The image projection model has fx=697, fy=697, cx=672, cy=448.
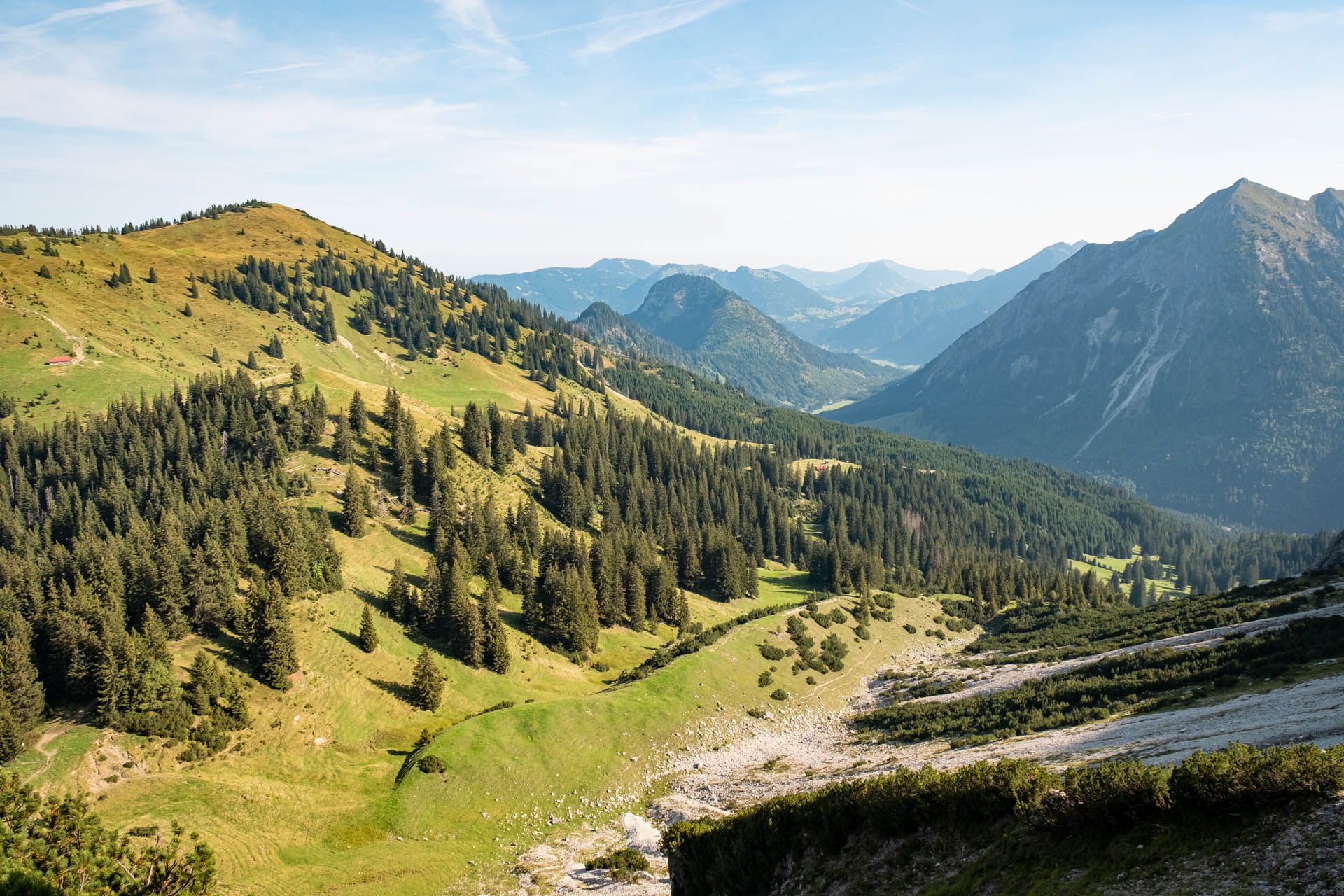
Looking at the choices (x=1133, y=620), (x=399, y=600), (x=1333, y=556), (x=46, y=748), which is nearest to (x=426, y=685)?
(x=399, y=600)

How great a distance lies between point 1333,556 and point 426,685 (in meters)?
121

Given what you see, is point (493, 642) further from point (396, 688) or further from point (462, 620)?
point (396, 688)

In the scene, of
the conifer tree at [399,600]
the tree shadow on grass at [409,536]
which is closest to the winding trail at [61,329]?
the tree shadow on grass at [409,536]

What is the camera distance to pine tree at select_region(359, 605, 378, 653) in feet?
260

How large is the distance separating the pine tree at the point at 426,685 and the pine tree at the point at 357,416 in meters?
64.7

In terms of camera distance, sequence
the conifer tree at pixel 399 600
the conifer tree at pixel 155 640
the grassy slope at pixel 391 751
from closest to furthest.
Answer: the grassy slope at pixel 391 751 < the conifer tree at pixel 155 640 < the conifer tree at pixel 399 600

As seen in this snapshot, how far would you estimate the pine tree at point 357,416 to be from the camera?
127125 millimetres

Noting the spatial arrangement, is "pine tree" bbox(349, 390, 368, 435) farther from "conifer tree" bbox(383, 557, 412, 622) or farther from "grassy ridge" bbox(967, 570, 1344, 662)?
"grassy ridge" bbox(967, 570, 1344, 662)

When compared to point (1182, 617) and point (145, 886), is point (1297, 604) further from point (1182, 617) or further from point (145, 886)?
point (145, 886)

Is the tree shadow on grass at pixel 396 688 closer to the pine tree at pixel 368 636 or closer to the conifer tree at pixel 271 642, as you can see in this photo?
the pine tree at pixel 368 636

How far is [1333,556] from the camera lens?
96875mm

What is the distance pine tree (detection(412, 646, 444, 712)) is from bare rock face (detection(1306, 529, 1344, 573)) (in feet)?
370

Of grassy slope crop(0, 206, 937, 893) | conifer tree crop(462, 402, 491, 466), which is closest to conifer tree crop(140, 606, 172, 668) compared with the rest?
grassy slope crop(0, 206, 937, 893)

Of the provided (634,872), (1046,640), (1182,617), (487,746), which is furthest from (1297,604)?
(487,746)
